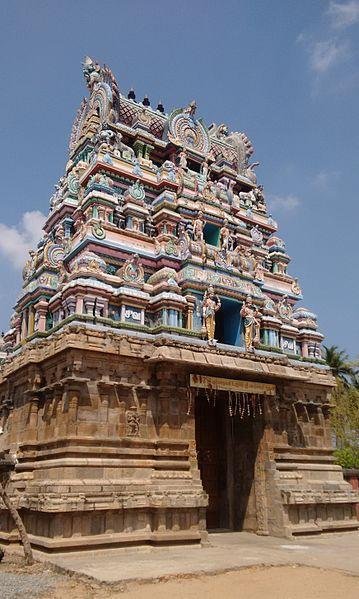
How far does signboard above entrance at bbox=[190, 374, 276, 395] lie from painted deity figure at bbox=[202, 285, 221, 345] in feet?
6.14

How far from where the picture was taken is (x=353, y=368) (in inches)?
1833

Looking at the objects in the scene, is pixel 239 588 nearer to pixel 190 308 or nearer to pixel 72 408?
pixel 72 408

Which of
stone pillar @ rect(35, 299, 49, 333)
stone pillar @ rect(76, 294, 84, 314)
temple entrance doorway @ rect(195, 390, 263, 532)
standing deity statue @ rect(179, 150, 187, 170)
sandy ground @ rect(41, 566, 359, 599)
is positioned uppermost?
standing deity statue @ rect(179, 150, 187, 170)

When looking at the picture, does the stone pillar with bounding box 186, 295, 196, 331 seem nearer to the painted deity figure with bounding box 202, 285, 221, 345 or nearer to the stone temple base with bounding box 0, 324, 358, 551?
the painted deity figure with bounding box 202, 285, 221, 345

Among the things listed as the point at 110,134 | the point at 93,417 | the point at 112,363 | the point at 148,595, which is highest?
the point at 110,134

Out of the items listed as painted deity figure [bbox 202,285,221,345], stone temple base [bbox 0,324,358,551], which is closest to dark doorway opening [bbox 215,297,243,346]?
painted deity figure [bbox 202,285,221,345]

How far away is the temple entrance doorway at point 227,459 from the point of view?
20219mm

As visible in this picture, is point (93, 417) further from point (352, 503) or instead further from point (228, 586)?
point (352, 503)

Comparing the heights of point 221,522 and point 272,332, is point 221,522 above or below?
below

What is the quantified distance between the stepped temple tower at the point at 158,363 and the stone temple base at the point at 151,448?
0.18 feet

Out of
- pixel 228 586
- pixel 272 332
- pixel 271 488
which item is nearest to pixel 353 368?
pixel 272 332

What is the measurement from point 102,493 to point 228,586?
5.34 m

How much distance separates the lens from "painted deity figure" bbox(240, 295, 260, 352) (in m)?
21.2

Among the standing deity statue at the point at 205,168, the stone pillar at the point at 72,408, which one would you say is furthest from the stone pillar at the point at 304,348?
the stone pillar at the point at 72,408
